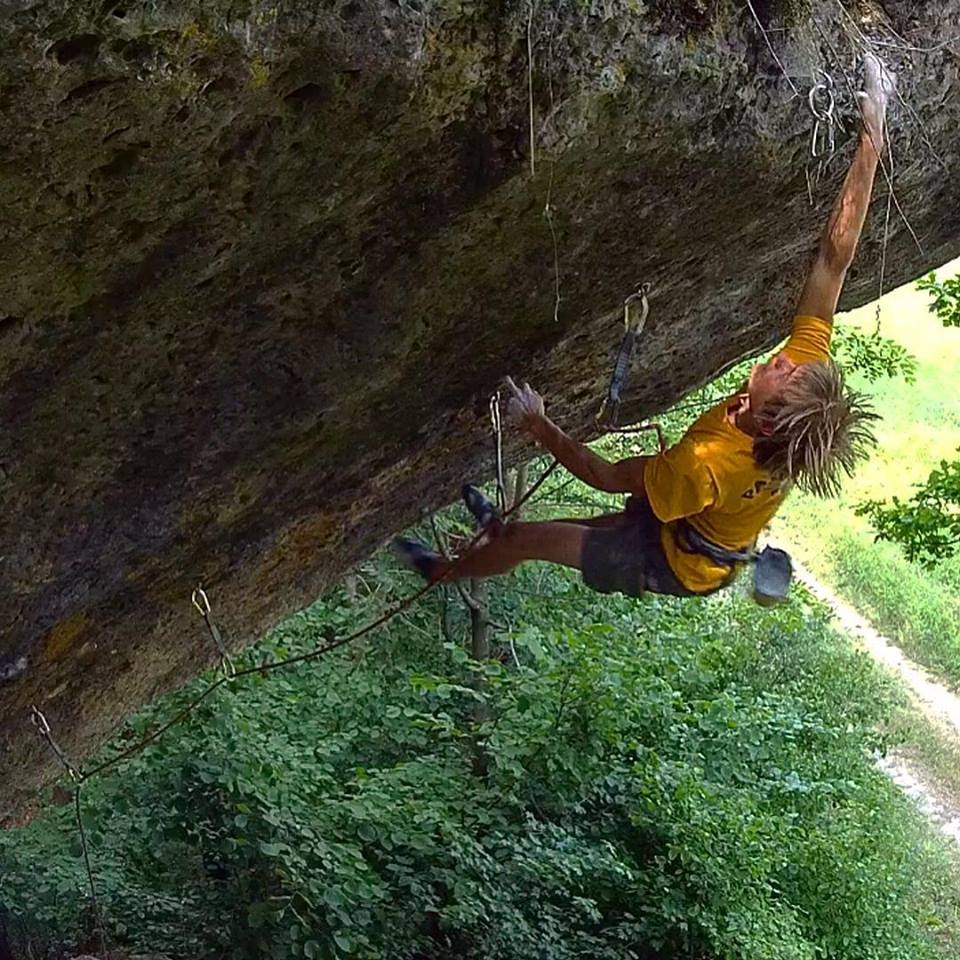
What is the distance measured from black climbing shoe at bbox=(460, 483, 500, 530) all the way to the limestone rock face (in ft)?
0.66

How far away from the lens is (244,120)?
2176 millimetres

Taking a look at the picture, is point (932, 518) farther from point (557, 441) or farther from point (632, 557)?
point (557, 441)

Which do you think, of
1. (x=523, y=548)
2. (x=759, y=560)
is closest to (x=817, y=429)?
(x=759, y=560)

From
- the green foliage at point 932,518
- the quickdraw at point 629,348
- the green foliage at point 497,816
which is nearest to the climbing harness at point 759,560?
the quickdraw at point 629,348

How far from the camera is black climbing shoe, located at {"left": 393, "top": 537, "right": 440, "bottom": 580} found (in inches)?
186

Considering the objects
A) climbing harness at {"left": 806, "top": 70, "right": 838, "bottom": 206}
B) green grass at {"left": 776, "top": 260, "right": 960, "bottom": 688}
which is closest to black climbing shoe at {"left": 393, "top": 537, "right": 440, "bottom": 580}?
climbing harness at {"left": 806, "top": 70, "right": 838, "bottom": 206}

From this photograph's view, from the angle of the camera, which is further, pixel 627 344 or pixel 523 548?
pixel 523 548

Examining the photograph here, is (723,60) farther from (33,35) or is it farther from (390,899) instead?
(390,899)

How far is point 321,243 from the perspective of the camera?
2691mm

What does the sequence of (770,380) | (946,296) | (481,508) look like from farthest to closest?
1. (946,296)
2. (481,508)
3. (770,380)

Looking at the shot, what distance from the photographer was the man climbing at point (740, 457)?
10.1 feet

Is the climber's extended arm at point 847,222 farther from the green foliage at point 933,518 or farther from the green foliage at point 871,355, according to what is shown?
the green foliage at point 871,355

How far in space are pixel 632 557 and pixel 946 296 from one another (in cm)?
490

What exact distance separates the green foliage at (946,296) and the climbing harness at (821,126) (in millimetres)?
4575
